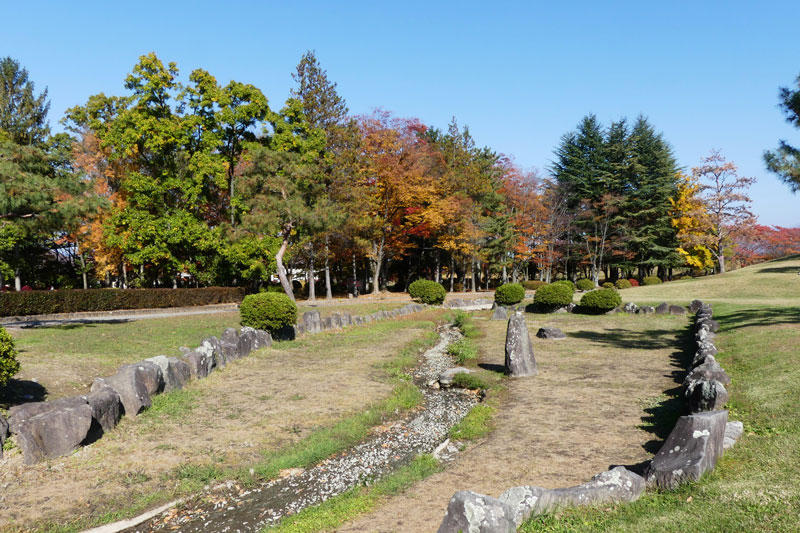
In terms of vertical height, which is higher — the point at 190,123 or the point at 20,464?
the point at 190,123

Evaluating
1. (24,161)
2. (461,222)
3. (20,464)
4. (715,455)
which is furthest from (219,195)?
(715,455)

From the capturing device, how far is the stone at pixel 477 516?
4.04 m

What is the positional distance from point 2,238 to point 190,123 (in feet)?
46.0

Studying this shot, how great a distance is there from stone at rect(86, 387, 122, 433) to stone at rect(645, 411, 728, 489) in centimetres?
775

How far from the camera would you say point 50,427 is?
6.78m

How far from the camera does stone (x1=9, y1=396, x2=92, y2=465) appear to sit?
6.60m

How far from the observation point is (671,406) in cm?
873

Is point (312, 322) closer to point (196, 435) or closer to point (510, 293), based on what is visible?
point (196, 435)

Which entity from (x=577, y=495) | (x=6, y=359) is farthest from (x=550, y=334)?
(x=6, y=359)

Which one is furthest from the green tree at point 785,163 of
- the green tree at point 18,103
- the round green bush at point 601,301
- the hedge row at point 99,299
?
the green tree at point 18,103

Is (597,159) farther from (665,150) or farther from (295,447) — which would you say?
(295,447)

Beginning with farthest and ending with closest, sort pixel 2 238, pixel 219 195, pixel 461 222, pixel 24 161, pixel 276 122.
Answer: pixel 461 222
pixel 219 195
pixel 276 122
pixel 2 238
pixel 24 161

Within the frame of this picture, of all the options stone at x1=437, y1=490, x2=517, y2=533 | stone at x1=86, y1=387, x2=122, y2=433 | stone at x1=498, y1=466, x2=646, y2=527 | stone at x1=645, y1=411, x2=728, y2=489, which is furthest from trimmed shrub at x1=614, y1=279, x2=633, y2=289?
stone at x1=437, y1=490, x2=517, y2=533

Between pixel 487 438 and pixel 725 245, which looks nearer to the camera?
pixel 487 438
